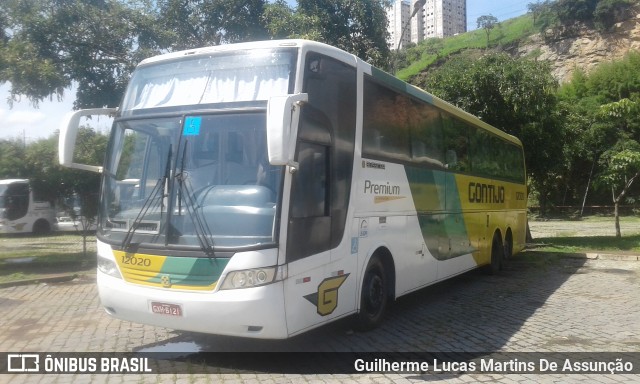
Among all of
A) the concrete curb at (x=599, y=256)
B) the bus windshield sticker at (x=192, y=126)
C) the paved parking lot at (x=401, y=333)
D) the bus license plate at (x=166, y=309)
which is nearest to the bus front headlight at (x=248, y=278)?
the bus license plate at (x=166, y=309)

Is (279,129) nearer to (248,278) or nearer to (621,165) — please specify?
(248,278)

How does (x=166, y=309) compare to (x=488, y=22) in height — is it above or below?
below

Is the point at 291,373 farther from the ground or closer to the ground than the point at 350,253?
closer to the ground

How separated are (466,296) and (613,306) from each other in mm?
2408

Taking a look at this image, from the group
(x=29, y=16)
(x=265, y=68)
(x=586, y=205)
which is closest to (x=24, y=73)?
(x=29, y=16)

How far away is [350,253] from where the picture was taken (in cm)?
682

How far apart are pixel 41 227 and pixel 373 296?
25760 millimetres

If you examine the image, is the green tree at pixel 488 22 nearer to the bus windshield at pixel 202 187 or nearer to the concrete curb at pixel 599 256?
the concrete curb at pixel 599 256

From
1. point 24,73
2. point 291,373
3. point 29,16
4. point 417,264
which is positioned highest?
point 29,16

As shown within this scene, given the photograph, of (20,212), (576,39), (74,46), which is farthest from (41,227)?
(576,39)

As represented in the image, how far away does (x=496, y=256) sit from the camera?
44.7 ft

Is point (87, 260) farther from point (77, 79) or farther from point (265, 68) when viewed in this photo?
point (265, 68)

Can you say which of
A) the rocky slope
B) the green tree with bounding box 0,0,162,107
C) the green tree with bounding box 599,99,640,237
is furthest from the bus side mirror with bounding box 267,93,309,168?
the rocky slope

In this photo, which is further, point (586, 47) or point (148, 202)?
point (586, 47)
